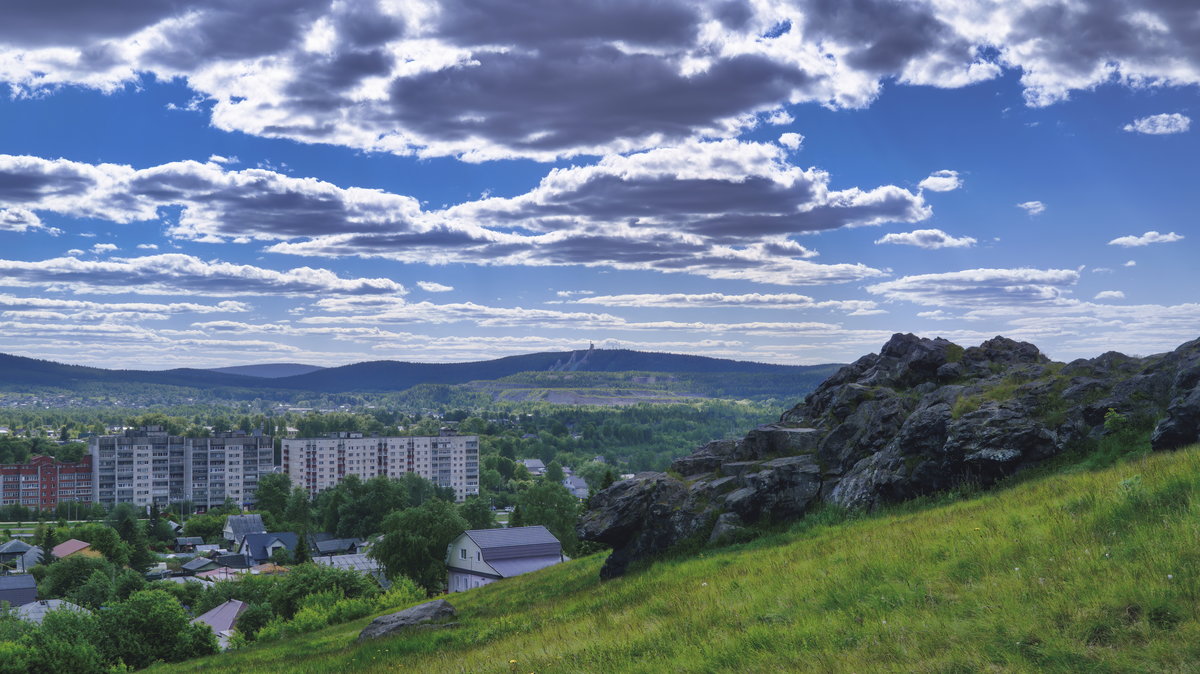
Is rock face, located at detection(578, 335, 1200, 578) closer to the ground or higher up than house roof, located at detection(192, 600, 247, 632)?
higher up

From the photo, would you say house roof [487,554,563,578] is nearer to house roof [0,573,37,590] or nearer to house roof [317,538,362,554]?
house roof [0,573,37,590]

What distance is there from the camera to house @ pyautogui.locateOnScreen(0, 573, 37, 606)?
97.2m

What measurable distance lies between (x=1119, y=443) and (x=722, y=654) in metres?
14.8

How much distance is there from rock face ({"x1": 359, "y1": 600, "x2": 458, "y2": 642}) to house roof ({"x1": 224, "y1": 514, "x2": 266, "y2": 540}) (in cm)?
14514

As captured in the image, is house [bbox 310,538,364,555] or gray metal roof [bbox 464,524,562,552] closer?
gray metal roof [bbox 464,524,562,552]

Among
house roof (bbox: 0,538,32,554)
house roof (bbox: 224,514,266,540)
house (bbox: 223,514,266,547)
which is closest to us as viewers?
house roof (bbox: 0,538,32,554)

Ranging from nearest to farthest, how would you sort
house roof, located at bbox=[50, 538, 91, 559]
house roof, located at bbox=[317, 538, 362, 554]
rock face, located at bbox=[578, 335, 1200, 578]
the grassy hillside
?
the grassy hillside
rock face, located at bbox=[578, 335, 1200, 578]
house roof, located at bbox=[50, 538, 91, 559]
house roof, located at bbox=[317, 538, 362, 554]

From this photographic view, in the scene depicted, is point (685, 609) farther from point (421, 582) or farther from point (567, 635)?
point (421, 582)

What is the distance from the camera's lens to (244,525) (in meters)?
160

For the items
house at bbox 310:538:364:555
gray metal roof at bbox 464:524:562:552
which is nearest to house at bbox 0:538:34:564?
house at bbox 310:538:364:555

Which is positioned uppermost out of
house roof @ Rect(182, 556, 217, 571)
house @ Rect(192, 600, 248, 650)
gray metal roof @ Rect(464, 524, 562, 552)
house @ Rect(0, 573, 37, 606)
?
gray metal roof @ Rect(464, 524, 562, 552)

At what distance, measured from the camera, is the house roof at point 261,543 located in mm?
135000

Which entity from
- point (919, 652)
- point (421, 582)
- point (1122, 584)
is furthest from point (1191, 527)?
point (421, 582)

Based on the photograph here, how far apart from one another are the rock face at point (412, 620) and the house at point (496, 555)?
34449mm
